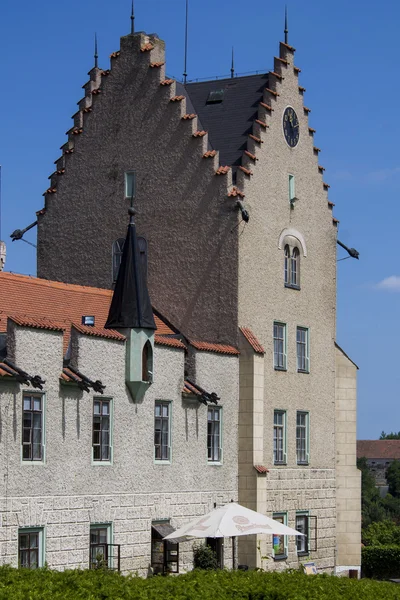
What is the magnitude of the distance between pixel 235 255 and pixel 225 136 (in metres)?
4.38

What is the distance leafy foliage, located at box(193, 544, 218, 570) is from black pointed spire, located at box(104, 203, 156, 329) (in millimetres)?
6521

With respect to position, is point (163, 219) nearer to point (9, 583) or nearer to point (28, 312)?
point (28, 312)

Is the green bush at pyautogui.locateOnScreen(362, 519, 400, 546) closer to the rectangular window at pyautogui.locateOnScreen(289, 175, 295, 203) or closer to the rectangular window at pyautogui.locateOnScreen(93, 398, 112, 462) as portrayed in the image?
the rectangular window at pyautogui.locateOnScreen(289, 175, 295, 203)

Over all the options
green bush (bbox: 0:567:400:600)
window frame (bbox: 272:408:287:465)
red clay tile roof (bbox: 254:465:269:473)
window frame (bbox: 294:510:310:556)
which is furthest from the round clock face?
green bush (bbox: 0:567:400:600)

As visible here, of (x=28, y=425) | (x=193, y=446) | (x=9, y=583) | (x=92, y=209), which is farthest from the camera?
(x=92, y=209)

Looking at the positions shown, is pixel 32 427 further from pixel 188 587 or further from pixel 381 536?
pixel 381 536

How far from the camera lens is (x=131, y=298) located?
3381 centimetres

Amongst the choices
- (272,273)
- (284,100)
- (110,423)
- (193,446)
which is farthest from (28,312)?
(284,100)

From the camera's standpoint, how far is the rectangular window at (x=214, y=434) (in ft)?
121

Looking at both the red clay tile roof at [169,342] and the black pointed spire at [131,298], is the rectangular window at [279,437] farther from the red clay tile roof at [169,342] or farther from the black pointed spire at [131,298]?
the black pointed spire at [131,298]

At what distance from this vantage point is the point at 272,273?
132 ft

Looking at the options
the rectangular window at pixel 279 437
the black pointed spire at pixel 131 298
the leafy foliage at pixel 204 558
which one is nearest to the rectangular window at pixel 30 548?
the black pointed spire at pixel 131 298

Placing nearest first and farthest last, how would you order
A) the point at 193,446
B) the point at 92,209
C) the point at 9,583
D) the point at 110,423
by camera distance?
1. the point at 9,583
2. the point at 110,423
3. the point at 193,446
4. the point at 92,209

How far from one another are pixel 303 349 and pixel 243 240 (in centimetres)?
516
